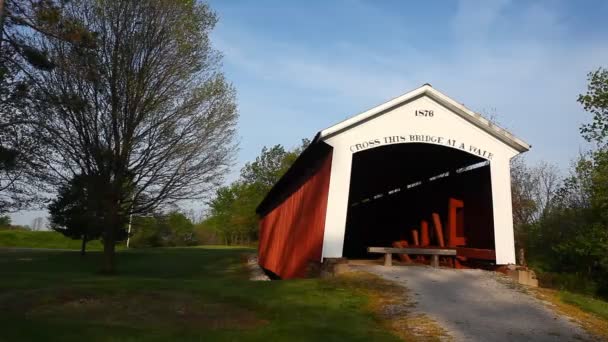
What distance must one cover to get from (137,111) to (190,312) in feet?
40.8

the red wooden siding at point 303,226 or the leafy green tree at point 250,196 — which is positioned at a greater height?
the leafy green tree at point 250,196

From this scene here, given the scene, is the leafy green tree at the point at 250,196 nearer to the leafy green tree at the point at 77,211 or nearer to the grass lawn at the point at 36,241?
the grass lawn at the point at 36,241

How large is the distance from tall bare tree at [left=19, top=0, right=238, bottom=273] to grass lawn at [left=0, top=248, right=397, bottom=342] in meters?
7.98

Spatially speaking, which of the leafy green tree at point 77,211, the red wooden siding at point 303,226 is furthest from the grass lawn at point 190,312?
the leafy green tree at point 77,211

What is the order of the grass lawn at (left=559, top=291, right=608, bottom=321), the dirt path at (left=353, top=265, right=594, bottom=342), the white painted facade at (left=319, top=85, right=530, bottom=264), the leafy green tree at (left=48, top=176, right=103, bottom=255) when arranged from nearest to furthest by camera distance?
1. the dirt path at (left=353, top=265, right=594, bottom=342)
2. the grass lawn at (left=559, top=291, right=608, bottom=321)
3. the white painted facade at (left=319, top=85, right=530, bottom=264)
4. the leafy green tree at (left=48, top=176, right=103, bottom=255)

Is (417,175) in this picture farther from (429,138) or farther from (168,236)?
(168,236)

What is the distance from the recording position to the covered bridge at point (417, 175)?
44.1 ft

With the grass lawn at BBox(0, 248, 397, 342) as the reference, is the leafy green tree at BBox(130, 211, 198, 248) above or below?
above

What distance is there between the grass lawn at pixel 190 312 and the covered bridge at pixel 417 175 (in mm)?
3009

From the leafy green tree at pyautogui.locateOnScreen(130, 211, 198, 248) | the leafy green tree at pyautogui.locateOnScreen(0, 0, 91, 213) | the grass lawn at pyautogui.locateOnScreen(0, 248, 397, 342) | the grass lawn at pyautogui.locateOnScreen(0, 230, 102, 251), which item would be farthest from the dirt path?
the grass lawn at pyautogui.locateOnScreen(0, 230, 102, 251)

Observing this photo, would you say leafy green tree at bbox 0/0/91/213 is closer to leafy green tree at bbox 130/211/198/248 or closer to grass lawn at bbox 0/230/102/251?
leafy green tree at bbox 130/211/198/248

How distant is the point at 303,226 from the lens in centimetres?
1609

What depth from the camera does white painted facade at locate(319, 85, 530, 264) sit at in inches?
526

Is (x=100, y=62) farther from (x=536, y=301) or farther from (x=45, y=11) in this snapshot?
(x=536, y=301)
